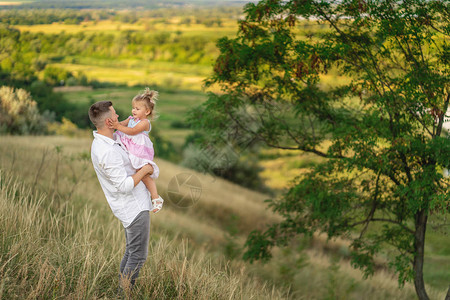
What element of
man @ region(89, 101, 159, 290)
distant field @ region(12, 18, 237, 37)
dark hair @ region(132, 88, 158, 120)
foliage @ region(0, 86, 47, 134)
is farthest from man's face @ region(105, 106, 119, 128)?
distant field @ region(12, 18, 237, 37)

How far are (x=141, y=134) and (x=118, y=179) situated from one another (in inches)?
17.6

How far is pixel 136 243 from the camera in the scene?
3.95m

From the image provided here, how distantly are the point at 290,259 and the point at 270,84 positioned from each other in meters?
11.6

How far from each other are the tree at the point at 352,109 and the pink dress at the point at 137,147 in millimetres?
4470

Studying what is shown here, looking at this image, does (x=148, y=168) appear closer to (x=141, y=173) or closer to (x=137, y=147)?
(x=141, y=173)

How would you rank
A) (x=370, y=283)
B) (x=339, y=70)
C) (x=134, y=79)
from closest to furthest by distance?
(x=339, y=70) → (x=370, y=283) → (x=134, y=79)

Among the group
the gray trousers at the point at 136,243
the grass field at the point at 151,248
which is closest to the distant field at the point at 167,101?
the grass field at the point at 151,248

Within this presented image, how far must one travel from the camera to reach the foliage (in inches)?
861

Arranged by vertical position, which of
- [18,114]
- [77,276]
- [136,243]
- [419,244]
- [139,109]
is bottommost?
[18,114]

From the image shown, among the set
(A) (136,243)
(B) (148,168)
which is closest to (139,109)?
(B) (148,168)

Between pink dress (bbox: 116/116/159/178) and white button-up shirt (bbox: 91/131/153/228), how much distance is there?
2.5 inches

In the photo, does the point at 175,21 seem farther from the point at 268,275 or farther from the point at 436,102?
the point at 436,102

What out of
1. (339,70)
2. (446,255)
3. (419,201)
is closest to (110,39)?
(446,255)

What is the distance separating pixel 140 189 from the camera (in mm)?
3879
